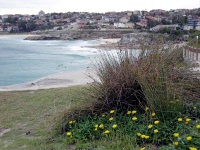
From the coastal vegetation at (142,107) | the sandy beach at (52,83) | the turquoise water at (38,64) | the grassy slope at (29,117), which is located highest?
the coastal vegetation at (142,107)

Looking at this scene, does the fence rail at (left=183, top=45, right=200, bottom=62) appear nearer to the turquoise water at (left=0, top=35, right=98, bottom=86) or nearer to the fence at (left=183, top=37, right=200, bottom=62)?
the fence at (left=183, top=37, right=200, bottom=62)

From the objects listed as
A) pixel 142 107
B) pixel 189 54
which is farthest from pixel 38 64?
pixel 142 107

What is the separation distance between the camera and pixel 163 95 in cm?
364

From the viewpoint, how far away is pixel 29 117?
5.43 meters

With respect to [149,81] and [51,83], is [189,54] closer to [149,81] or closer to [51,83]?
[149,81]

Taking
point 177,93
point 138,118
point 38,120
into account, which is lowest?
point 38,120

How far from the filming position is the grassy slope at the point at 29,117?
407 cm

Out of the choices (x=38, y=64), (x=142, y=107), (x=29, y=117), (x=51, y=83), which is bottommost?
(x=38, y=64)

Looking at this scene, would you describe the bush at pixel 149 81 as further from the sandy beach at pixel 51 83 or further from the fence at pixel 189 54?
the sandy beach at pixel 51 83

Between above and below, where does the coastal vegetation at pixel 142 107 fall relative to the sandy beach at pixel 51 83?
above

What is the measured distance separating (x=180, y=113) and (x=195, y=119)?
252 mm

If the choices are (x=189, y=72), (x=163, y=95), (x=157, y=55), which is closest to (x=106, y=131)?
(x=163, y=95)

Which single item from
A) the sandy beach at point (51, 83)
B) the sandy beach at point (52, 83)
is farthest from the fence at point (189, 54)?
the sandy beach at point (51, 83)

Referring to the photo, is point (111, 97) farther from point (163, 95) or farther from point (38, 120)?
point (38, 120)
